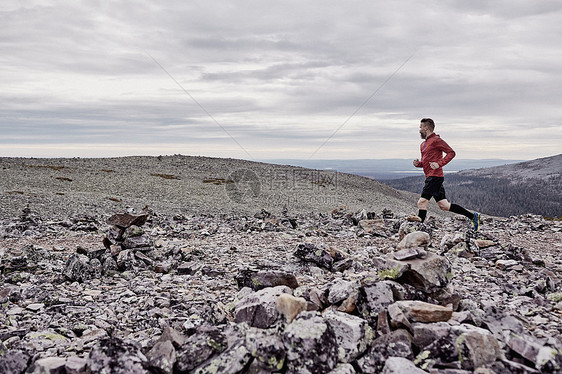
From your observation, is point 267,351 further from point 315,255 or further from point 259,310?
point 315,255

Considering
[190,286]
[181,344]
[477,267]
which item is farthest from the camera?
[477,267]

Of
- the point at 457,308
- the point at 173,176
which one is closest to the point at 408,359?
the point at 457,308

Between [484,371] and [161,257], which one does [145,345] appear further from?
[161,257]

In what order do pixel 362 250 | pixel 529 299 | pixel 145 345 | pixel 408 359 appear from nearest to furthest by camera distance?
pixel 408 359 < pixel 145 345 < pixel 529 299 < pixel 362 250

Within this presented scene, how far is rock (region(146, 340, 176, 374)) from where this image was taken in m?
4.39

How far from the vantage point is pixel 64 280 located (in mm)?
8938

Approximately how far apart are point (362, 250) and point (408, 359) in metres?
8.12

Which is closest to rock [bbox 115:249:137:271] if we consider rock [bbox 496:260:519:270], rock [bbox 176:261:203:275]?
rock [bbox 176:261:203:275]

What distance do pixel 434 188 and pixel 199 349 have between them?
1070 centimetres

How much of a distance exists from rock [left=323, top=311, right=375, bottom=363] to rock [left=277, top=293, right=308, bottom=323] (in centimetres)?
36

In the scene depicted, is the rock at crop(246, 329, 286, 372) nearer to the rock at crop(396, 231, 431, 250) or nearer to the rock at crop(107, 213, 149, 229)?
the rock at crop(396, 231, 431, 250)

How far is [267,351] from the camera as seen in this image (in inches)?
176

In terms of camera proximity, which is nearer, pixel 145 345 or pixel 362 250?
pixel 145 345

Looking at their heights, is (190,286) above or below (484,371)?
below
